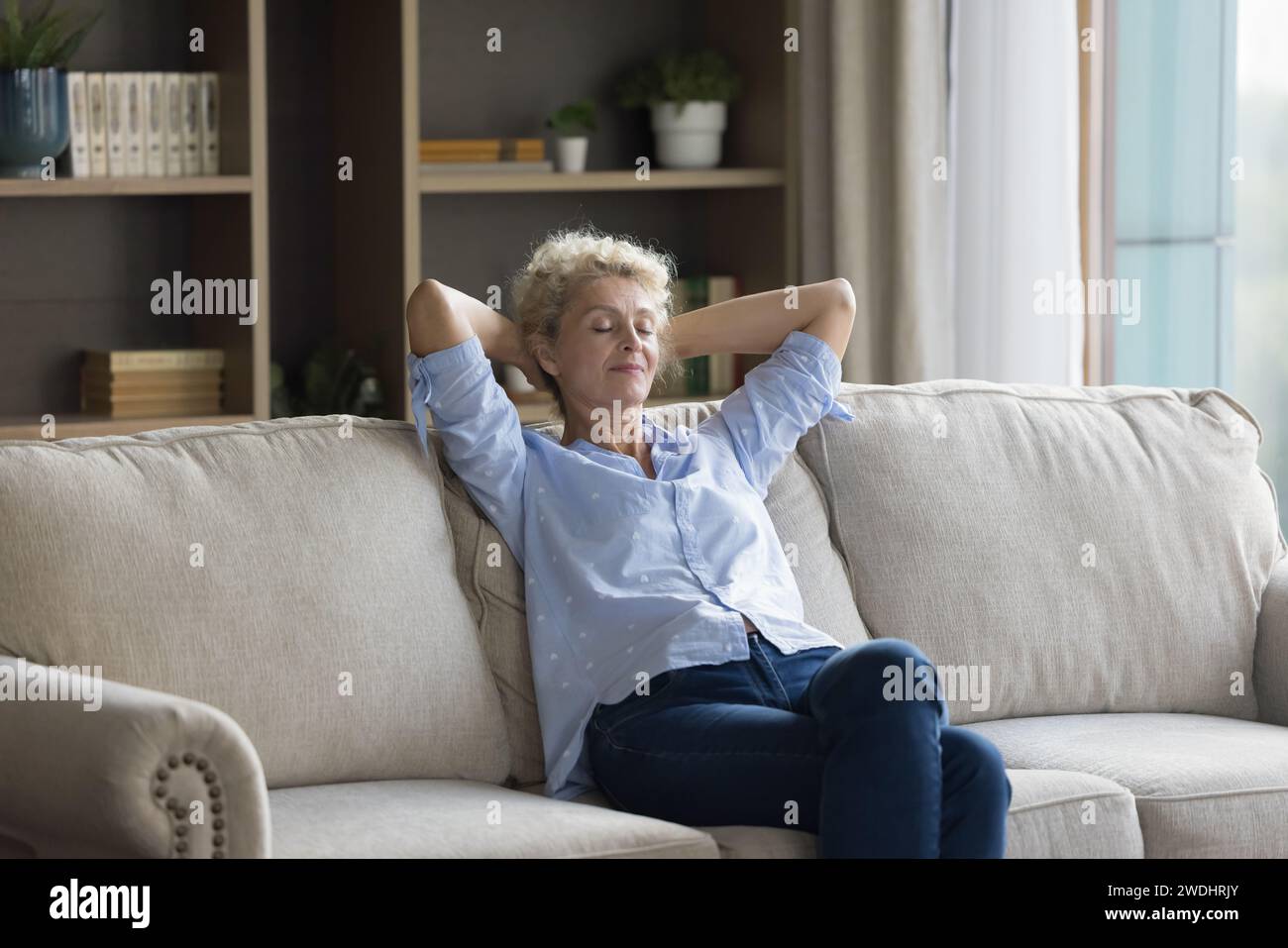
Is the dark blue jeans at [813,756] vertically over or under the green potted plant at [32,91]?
under

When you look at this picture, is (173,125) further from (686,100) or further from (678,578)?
(678,578)

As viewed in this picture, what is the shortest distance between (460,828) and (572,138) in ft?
7.82

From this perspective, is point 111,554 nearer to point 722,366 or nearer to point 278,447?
point 278,447

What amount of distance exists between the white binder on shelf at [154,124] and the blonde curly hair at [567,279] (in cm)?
143

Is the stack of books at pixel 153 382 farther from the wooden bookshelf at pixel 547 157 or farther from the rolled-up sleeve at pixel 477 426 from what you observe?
the rolled-up sleeve at pixel 477 426

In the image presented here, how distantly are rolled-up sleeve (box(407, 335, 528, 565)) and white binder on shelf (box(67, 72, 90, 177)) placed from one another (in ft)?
5.02

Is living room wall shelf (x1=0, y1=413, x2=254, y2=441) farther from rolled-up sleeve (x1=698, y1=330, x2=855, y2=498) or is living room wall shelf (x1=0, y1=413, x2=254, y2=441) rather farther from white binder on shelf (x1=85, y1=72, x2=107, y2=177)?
rolled-up sleeve (x1=698, y1=330, x2=855, y2=498)

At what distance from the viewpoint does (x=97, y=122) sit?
11.7ft

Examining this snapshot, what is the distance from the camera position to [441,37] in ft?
13.5

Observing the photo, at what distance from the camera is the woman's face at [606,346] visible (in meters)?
2.37

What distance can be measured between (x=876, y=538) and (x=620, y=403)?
468 millimetres

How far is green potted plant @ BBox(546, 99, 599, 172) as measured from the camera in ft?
13.2

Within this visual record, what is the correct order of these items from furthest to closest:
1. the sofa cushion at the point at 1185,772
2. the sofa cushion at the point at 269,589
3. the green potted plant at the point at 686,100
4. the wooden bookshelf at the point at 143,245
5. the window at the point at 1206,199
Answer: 1. the green potted plant at the point at 686,100
2. the wooden bookshelf at the point at 143,245
3. the window at the point at 1206,199
4. the sofa cushion at the point at 1185,772
5. the sofa cushion at the point at 269,589

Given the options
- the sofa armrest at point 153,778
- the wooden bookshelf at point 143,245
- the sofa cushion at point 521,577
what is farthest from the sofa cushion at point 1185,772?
the wooden bookshelf at point 143,245
